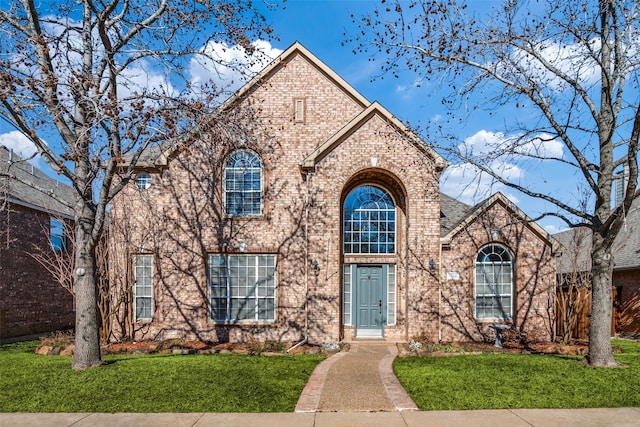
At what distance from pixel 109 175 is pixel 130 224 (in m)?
4.51

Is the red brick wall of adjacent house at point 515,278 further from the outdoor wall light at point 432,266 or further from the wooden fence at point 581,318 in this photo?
the wooden fence at point 581,318

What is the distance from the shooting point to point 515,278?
1414cm

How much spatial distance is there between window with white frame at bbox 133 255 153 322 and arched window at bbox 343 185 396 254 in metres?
6.63

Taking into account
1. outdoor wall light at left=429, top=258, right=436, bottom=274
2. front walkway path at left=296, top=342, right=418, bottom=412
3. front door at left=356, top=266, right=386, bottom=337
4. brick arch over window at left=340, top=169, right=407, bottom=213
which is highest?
brick arch over window at left=340, top=169, right=407, bottom=213

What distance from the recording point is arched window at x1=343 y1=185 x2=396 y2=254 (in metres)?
14.6

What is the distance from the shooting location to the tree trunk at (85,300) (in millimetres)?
9805

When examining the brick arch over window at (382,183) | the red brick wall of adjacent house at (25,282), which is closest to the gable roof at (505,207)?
the brick arch over window at (382,183)

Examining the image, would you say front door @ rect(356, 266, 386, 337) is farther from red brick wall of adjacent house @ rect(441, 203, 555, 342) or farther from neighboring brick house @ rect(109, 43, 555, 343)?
red brick wall of adjacent house @ rect(441, 203, 555, 342)

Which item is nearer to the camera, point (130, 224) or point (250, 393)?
point (250, 393)

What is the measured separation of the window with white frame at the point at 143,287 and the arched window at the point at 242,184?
320 centimetres

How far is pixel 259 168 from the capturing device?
1438 centimetres

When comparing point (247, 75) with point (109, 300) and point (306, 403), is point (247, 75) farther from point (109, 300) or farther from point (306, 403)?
point (109, 300)

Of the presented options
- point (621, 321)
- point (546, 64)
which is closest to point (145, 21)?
point (546, 64)

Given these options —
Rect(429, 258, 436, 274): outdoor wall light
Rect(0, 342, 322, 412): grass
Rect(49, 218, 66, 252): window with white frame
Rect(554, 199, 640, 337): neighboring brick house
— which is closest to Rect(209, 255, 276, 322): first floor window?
Rect(0, 342, 322, 412): grass
